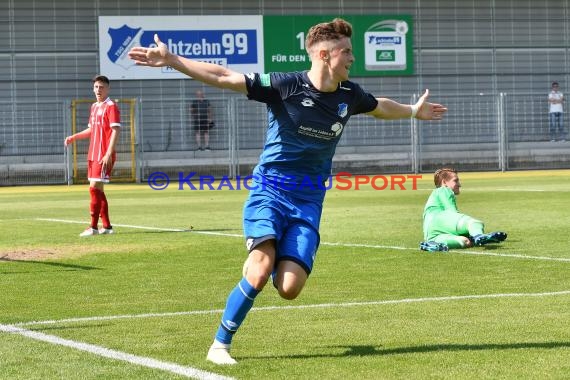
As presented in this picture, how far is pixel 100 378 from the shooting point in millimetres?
6445

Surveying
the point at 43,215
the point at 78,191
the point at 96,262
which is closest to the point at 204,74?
the point at 96,262

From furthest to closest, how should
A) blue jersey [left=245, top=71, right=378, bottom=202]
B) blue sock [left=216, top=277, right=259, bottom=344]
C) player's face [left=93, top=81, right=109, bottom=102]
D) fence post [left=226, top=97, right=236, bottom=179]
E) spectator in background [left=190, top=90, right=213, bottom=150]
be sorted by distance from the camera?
spectator in background [left=190, top=90, right=213, bottom=150], fence post [left=226, top=97, right=236, bottom=179], player's face [left=93, top=81, right=109, bottom=102], blue jersey [left=245, top=71, right=378, bottom=202], blue sock [left=216, top=277, right=259, bottom=344]

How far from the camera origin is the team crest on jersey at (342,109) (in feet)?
25.2

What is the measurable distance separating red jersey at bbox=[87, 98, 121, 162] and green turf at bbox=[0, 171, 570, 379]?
3.81 ft

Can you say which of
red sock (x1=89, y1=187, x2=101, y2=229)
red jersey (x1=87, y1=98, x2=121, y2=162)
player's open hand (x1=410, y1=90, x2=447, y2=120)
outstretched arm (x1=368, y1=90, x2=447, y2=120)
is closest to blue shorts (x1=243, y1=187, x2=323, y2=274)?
outstretched arm (x1=368, y1=90, x2=447, y2=120)

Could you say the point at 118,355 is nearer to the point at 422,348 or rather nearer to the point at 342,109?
the point at 422,348

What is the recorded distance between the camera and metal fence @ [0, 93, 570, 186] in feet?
117

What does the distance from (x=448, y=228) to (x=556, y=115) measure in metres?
26.8

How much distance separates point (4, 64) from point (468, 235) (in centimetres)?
2606

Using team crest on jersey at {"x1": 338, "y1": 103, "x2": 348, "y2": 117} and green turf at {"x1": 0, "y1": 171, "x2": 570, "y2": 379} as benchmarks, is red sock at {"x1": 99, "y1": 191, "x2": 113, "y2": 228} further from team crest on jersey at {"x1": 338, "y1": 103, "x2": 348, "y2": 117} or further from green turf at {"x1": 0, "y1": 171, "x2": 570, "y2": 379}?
team crest on jersey at {"x1": 338, "y1": 103, "x2": 348, "y2": 117}

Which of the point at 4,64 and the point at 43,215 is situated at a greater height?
the point at 4,64

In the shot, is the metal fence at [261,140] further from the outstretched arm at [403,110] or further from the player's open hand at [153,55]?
the player's open hand at [153,55]

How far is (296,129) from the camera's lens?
7.59 m

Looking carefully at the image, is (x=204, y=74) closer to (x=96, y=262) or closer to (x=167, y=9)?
(x=96, y=262)
